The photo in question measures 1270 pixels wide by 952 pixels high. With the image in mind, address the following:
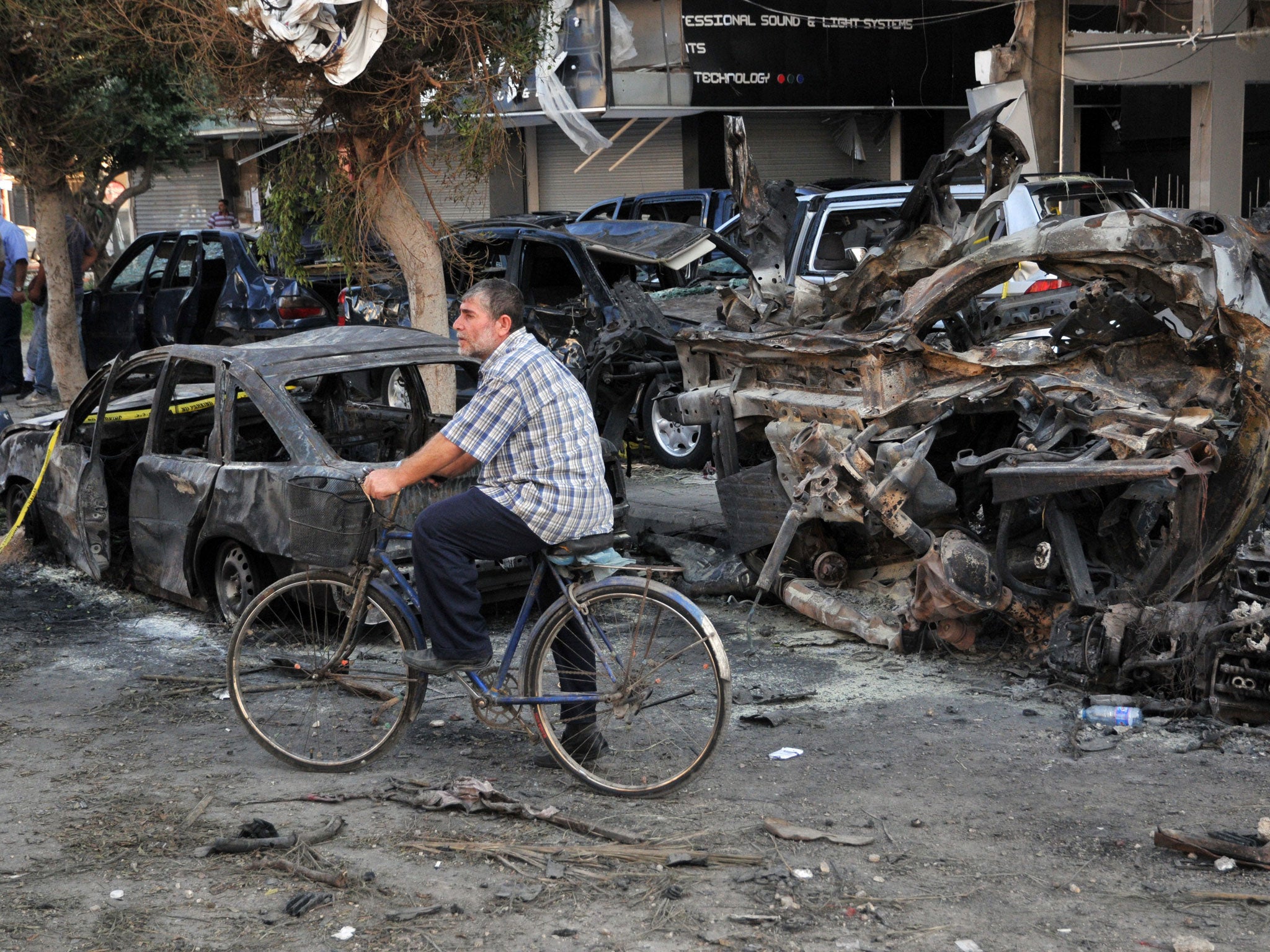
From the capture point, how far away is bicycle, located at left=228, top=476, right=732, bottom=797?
15.2 feet

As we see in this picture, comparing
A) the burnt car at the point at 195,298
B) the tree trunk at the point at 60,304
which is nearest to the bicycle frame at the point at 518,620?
the tree trunk at the point at 60,304

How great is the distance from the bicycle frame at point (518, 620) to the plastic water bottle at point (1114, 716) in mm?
2040

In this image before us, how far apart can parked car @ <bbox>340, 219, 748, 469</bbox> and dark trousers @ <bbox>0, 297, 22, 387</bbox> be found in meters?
4.71

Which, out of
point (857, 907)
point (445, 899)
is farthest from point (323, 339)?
point (857, 907)

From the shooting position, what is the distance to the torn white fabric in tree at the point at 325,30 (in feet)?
25.6

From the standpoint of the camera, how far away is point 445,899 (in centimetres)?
395

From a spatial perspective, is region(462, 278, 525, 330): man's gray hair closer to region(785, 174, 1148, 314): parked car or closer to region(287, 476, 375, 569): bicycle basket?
region(287, 476, 375, 569): bicycle basket

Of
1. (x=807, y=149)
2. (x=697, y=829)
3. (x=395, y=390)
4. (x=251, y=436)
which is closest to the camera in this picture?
(x=697, y=829)

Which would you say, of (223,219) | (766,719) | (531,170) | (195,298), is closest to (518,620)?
(766,719)

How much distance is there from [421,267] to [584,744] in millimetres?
5114

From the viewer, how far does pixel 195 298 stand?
1449 centimetres

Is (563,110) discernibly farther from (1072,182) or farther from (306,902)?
(306,902)

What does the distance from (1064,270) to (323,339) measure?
12.3ft

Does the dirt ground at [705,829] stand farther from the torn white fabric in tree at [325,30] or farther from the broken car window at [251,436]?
the torn white fabric in tree at [325,30]
